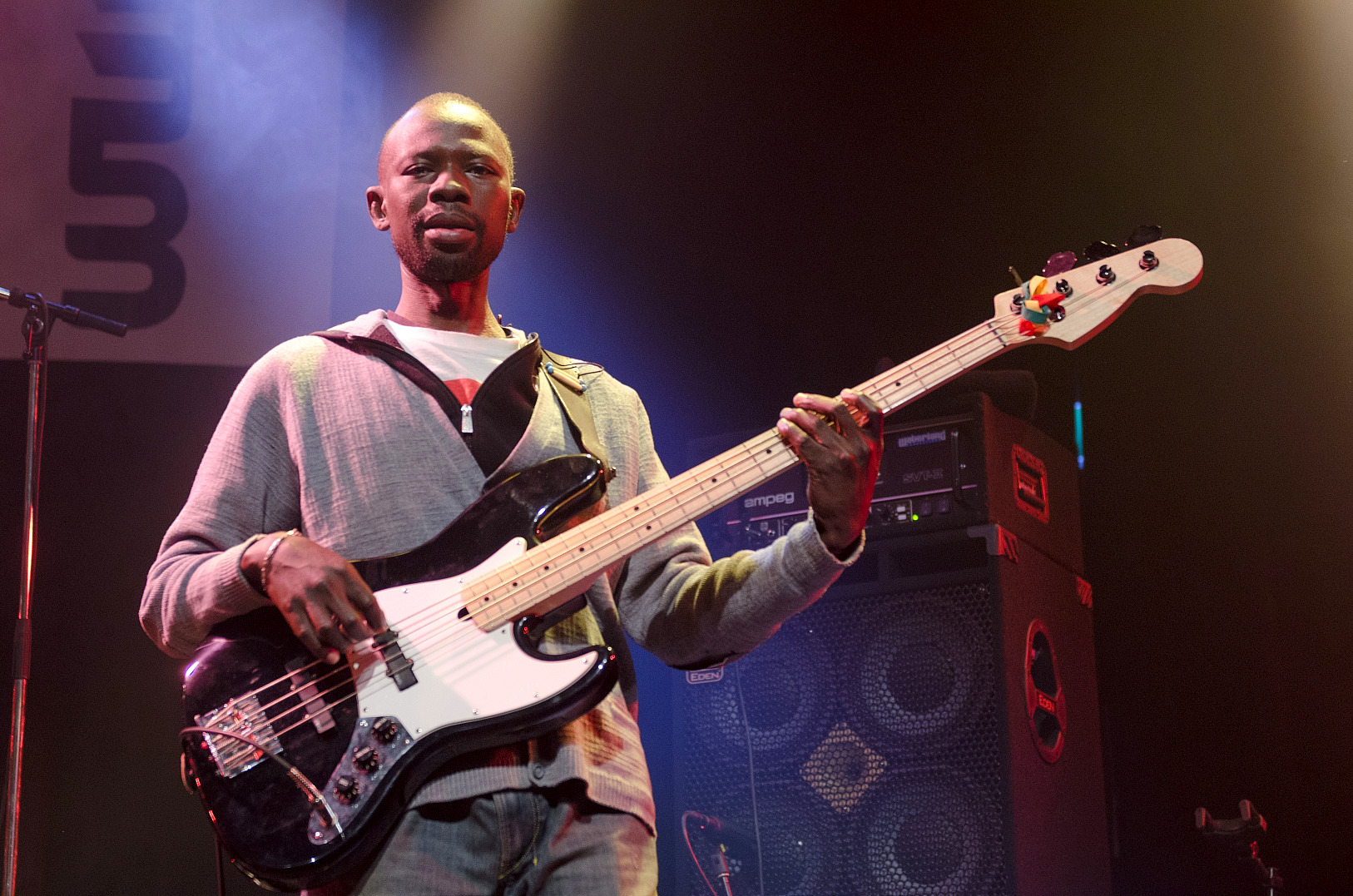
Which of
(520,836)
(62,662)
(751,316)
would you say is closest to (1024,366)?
(751,316)

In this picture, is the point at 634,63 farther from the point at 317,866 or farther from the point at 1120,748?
the point at 317,866

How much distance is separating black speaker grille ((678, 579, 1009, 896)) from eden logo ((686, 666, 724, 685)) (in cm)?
2

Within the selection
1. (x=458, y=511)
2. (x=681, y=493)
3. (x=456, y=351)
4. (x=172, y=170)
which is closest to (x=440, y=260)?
(x=456, y=351)

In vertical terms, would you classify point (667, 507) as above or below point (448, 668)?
above

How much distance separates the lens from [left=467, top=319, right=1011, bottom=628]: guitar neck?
1942mm

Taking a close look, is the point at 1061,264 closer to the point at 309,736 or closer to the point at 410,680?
the point at 410,680

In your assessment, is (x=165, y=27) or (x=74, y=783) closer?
(x=74, y=783)

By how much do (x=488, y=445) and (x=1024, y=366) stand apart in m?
2.90

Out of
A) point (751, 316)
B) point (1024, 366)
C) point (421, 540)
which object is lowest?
point (421, 540)

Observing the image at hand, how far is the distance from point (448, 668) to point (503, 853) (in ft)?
0.93

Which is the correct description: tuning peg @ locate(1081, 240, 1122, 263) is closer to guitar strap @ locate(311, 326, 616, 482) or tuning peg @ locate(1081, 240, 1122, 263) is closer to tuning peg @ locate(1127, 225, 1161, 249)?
tuning peg @ locate(1127, 225, 1161, 249)

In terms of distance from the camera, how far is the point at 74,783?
12.9 feet

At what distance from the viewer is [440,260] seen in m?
2.36

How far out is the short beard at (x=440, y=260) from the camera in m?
2.36
